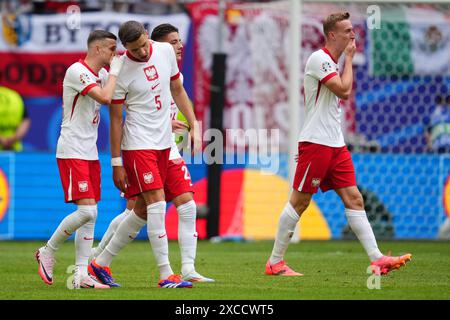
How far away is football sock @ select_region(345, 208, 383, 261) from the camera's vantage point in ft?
29.0

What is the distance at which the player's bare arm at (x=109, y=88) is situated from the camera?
322 inches

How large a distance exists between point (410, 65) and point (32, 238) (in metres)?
5.93

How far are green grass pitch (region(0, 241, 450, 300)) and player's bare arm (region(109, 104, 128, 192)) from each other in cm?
85

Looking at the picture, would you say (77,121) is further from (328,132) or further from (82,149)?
(328,132)

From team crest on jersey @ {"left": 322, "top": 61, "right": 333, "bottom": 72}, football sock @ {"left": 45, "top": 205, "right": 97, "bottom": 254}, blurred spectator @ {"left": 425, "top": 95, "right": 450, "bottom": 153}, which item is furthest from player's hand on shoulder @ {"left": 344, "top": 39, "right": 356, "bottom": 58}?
blurred spectator @ {"left": 425, "top": 95, "right": 450, "bottom": 153}

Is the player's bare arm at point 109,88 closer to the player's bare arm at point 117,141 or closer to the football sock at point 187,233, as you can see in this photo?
the player's bare arm at point 117,141

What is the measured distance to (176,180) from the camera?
893 centimetres

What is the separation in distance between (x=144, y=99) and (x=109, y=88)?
0.32 m

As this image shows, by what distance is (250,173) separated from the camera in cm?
1502

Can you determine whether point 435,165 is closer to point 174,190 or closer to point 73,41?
point 73,41

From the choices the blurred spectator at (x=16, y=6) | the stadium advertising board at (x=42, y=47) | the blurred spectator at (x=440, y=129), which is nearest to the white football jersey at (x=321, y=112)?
the blurred spectator at (x=440, y=129)

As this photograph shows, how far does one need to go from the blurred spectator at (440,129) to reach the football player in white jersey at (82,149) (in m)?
7.71

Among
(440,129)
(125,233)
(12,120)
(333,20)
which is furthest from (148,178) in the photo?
(440,129)
